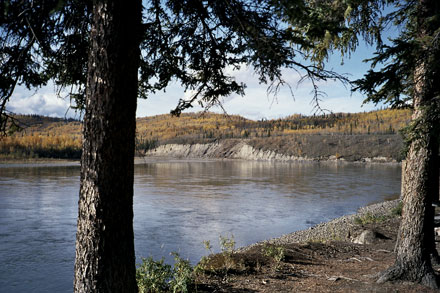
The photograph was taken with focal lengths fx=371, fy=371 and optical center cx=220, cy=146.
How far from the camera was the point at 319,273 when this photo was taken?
23.6 feet

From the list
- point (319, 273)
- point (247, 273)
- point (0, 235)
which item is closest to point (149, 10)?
point (247, 273)

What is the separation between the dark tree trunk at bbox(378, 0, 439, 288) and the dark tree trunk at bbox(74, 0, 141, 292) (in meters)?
4.68

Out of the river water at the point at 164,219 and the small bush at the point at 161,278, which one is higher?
the small bush at the point at 161,278

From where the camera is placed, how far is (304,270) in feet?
24.3

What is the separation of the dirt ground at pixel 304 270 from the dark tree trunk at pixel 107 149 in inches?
109

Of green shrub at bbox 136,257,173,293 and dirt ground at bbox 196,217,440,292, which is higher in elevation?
green shrub at bbox 136,257,173,293

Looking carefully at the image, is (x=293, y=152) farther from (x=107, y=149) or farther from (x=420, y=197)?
(x=107, y=149)

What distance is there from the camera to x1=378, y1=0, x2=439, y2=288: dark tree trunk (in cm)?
624

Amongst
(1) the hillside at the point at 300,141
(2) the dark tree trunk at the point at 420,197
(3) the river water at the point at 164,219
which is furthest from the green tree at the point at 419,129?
(1) the hillside at the point at 300,141

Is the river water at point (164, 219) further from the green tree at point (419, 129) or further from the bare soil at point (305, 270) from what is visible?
the green tree at point (419, 129)

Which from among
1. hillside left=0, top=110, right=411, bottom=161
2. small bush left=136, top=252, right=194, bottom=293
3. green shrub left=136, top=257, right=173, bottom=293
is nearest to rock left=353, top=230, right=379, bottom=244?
small bush left=136, top=252, right=194, bottom=293

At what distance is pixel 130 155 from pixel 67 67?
2422 mm

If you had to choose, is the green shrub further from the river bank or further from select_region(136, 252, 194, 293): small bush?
the river bank

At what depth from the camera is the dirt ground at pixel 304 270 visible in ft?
20.5
